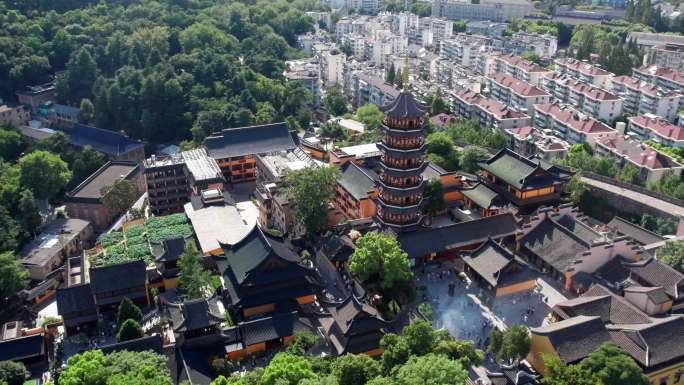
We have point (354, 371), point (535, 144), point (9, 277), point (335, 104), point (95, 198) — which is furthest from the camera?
point (335, 104)

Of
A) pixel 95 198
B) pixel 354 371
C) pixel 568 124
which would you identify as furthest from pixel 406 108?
pixel 568 124

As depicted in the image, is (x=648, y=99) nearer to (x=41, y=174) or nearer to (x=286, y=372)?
(x=286, y=372)

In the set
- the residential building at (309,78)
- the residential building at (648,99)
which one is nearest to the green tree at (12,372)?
the residential building at (309,78)

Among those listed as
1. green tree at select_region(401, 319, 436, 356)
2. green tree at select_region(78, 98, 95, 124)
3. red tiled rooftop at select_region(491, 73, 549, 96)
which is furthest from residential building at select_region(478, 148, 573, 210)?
green tree at select_region(78, 98, 95, 124)

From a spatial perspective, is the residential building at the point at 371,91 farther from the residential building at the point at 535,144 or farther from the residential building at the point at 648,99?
the residential building at the point at 648,99

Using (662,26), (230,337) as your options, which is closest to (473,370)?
(230,337)

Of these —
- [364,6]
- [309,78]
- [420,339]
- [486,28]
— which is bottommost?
[420,339]
